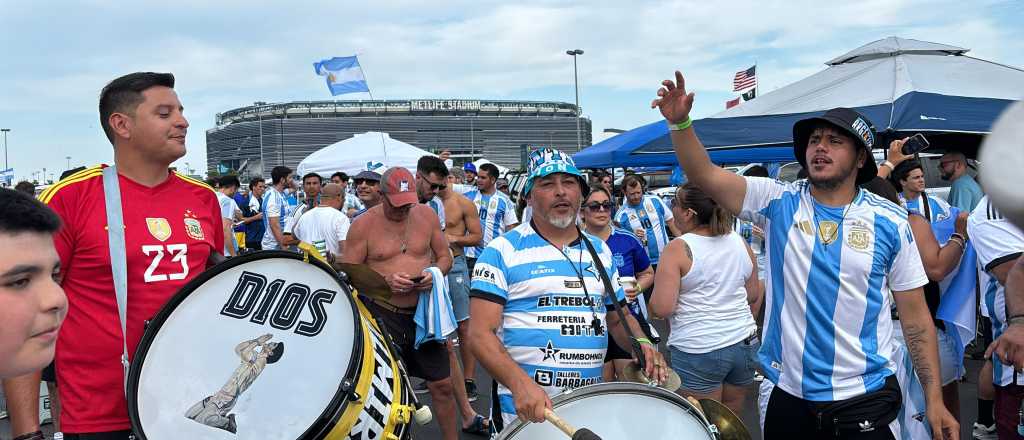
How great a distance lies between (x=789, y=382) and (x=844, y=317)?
13.8 inches

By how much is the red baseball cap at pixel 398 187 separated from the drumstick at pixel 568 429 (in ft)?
9.59

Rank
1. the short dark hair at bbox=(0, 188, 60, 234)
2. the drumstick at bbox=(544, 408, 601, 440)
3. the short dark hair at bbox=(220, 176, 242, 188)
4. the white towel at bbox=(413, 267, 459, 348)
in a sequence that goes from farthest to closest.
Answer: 1. the short dark hair at bbox=(220, 176, 242, 188)
2. the white towel at bbox=(413, 267, 459, 348)
3. the drumstick at bbox=(544, 408, 601, 440)
4. the short dark hair at bbox=(0, 188, 60, 234)

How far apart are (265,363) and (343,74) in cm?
2111

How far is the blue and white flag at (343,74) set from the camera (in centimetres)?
2256

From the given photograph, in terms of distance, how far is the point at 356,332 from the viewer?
257 centimetres

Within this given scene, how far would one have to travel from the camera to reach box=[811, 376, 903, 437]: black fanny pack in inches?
117

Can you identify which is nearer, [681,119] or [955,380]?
[681,119]

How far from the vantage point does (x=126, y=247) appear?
2.81 metres

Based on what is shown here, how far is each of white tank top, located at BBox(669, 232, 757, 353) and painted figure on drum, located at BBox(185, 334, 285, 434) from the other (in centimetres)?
266

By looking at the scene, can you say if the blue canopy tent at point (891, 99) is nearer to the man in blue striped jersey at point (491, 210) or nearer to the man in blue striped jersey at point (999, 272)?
the man in blue striped jersey at point (491, 210)

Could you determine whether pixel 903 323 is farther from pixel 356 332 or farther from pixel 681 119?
pixel 356 332

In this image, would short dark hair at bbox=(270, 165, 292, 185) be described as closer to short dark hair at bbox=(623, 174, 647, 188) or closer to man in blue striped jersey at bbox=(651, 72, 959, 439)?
short dark hair at bbox=(623, 174, 647, 188)

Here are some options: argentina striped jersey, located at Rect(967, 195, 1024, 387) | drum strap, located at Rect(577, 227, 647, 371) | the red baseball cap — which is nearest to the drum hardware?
drum strap, located at Rect(577, 227, 647, 371)

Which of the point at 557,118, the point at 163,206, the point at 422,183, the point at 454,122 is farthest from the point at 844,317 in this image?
the point at 557,118
